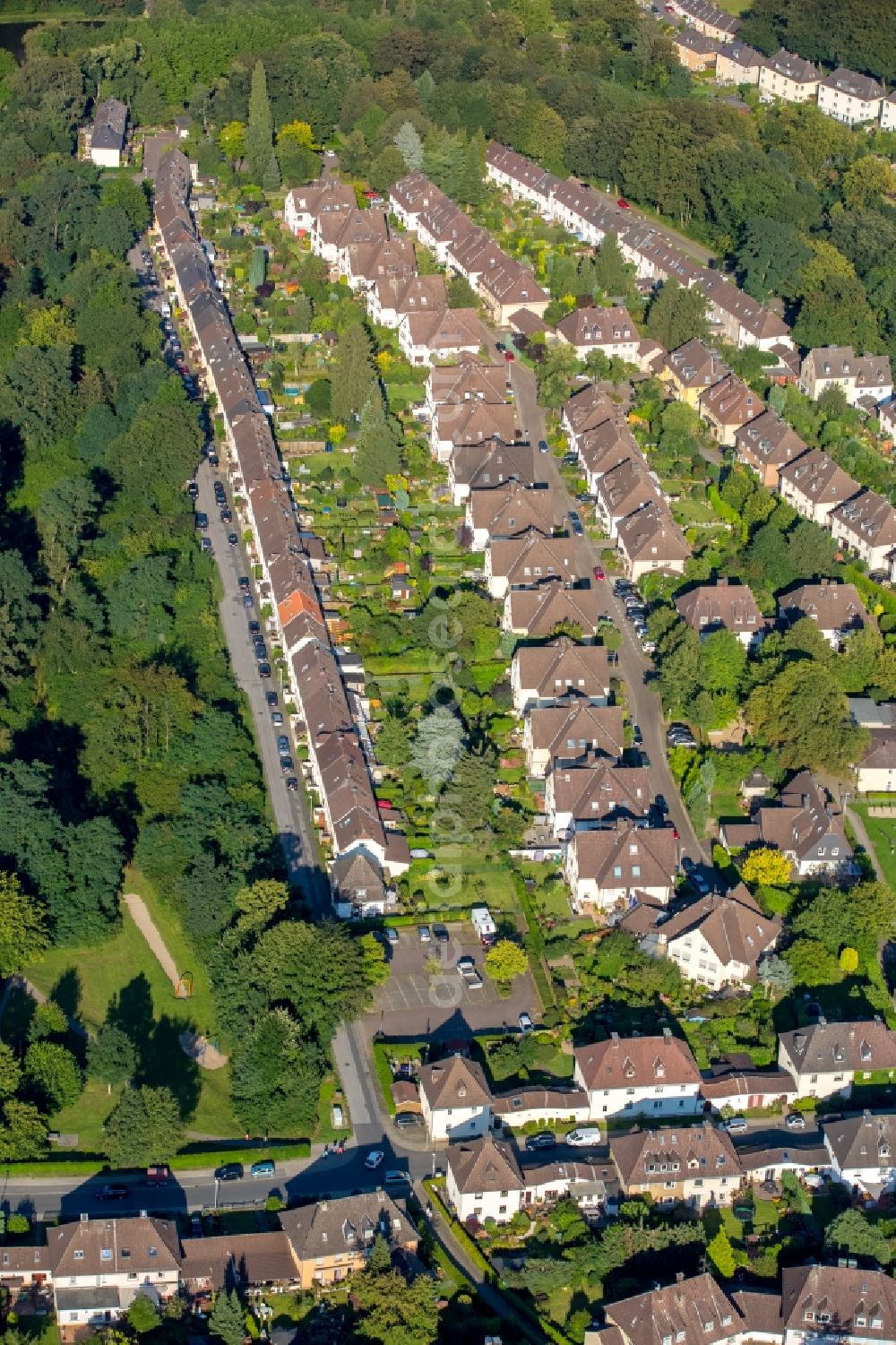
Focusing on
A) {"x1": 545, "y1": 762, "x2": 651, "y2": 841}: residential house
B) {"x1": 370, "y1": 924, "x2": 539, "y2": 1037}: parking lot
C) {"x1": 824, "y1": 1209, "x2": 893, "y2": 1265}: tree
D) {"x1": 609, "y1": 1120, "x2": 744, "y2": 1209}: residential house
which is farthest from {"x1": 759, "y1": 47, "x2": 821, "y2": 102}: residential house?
{"x1": 824, "y1": 1209, "x2": 893, "y2": 1265}: tree

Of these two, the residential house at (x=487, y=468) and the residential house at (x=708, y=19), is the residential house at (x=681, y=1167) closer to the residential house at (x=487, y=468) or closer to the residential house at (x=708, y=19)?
the residential house at (x=487, y=468)

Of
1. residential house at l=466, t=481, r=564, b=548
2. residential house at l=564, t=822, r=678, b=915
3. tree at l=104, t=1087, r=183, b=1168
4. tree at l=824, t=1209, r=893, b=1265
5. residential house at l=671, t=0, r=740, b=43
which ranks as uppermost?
residential house at l=671, t=0, r=740, b=43

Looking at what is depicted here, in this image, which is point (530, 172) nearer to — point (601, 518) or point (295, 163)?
point (295, 163)

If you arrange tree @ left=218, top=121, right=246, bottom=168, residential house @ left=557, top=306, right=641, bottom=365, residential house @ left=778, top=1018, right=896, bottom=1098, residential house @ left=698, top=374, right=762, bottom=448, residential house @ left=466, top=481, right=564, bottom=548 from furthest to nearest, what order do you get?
tree @ left=218, top=121, right=246, bottom=168 → residential house @ left=557, top=306, right=641, bottom=365 → residential house @ left=698, top=374, right=762, bottom=448 → residential house @ left=466, top=481, right=564, bottom=548 → residential house @ left=778, top=1018, right=896, bottom=1098

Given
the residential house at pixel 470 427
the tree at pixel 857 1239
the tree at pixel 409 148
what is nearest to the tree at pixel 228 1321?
the tree at pixel 857 1239

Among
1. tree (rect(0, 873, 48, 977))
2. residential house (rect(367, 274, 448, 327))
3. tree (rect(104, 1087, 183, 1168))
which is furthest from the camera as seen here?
residential house (rect(367, 274, 448, 327))

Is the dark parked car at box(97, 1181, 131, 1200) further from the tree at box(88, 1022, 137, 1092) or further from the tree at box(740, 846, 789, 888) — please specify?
the tree at box(740, 846, 789, 888)

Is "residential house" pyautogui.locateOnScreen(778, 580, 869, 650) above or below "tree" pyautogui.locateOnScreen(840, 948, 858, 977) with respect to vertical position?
above
